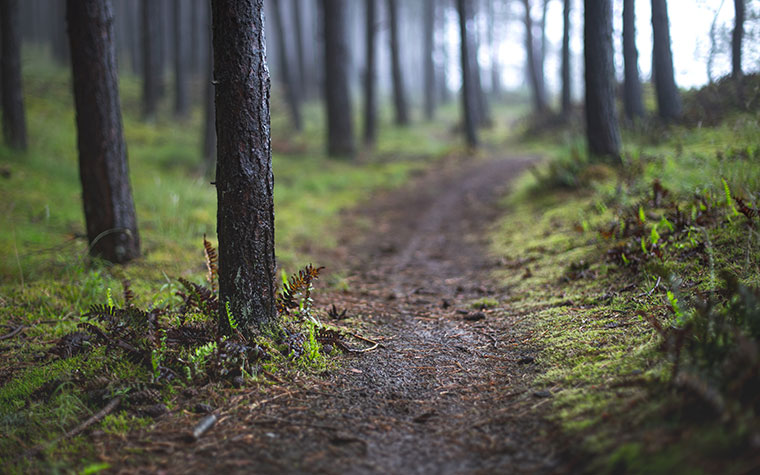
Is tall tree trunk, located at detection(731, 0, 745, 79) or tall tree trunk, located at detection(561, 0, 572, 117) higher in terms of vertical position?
tall tree trunk, located at detection(561, 0, 572, 117)

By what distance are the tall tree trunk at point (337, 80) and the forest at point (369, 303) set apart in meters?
5.18

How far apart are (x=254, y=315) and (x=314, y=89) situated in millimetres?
29170

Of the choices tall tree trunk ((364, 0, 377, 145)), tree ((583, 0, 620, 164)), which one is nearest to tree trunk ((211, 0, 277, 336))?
tree ((583, 0, 620, 164))

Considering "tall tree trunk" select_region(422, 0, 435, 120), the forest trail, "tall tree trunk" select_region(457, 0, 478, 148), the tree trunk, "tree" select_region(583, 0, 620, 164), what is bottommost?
the forest trail

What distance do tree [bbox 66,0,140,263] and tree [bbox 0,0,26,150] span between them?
15.6ft

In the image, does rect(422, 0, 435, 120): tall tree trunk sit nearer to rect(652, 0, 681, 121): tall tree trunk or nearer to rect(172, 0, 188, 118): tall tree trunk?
rect(172, 0, 188, 118): tall tree trunk

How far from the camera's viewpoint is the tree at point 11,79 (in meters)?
8.38

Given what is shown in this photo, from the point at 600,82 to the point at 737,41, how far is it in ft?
8.23

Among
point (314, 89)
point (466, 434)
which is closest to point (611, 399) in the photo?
point (466, 434)

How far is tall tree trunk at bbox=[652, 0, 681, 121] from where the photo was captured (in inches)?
434

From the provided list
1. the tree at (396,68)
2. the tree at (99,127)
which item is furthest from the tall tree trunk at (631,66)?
the tree at (99,127)

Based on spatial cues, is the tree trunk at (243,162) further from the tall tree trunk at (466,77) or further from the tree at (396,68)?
the tree at (396,68)

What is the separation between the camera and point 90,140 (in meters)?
4.92

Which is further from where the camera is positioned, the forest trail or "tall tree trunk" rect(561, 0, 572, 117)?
"tall tree trunk" rect(561, 0, 572, 117)
